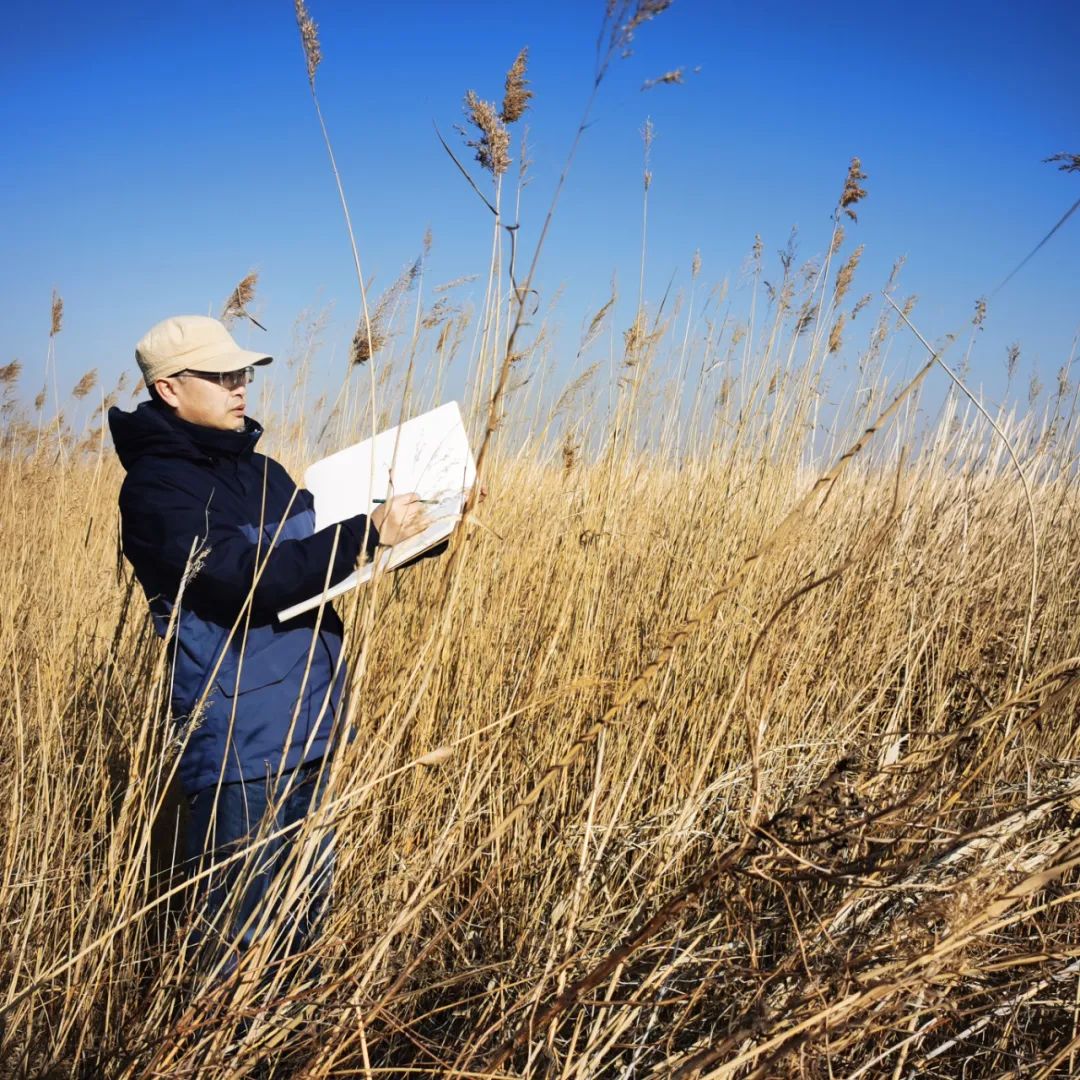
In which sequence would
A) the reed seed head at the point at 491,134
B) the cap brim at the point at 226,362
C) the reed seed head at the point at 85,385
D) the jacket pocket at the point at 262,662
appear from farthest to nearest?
the reed seed head at the point at 85,385, the cap brim at the point at 226,362, the jacket pocket at the point at 262,662, the reed seed head at the point at 491,134

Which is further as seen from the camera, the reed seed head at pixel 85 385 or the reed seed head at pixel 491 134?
the reed seed head at pixel 85 385

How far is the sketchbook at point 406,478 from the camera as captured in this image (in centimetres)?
137

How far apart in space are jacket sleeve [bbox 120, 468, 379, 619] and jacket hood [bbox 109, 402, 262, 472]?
0.24 ft

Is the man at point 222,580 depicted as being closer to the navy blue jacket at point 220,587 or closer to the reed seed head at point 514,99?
the navy blue jacket at point 220,587

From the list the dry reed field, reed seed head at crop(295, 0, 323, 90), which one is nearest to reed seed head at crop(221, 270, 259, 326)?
the dry reed field

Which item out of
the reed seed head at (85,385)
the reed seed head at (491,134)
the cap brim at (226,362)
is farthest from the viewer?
the reed seed head at (85,385)

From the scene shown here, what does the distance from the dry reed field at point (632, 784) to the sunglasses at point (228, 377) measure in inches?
9.6

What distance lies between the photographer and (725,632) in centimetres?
206

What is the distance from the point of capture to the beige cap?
1.70m

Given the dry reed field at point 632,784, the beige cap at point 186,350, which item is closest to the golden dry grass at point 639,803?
the dry reed field at point 632,784

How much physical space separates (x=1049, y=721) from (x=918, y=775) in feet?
1.54

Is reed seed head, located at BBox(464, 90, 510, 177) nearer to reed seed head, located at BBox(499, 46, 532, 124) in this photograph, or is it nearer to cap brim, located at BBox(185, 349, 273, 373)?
reed seed head, located at BBox(499, 46, 532, 124)

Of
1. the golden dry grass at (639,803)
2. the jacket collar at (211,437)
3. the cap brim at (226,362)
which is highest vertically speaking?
the cap brim at (226,362)

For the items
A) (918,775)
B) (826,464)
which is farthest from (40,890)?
(826,464)
